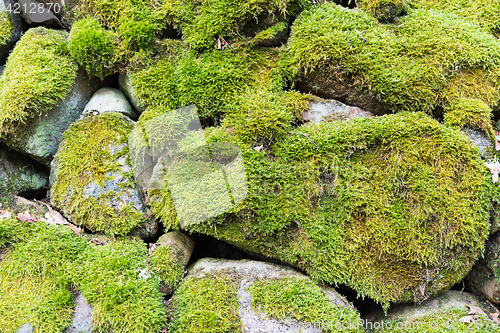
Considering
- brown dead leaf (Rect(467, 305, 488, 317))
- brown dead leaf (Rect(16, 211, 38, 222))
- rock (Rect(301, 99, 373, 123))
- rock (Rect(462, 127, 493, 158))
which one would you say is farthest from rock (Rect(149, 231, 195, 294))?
rock (Rect(462, 127, 493, 158))

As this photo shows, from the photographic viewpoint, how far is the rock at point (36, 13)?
4023 mm

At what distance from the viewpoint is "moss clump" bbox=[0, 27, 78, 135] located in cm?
340

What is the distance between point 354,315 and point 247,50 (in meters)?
2.91

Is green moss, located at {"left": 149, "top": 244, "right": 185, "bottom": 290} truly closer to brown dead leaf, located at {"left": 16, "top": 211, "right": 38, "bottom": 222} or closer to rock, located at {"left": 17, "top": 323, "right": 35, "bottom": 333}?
rock, located at {"left": 17, "top": 323, "right": 35, "bottom": 333}

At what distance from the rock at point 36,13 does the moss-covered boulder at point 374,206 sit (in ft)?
10.4

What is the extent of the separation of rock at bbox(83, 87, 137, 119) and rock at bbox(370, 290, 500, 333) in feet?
11.6

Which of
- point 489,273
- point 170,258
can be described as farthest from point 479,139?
point 170,258

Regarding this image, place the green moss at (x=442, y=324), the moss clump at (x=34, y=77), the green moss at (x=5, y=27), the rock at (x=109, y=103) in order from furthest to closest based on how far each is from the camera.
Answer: the green moss at (x=5, y=27) < the rock at (x=109, y=103) < the moss clump at (x=34, y=77) < the green moss at (x=442, y=324)

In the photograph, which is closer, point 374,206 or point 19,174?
point 374,206

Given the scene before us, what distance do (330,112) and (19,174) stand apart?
3629 mm

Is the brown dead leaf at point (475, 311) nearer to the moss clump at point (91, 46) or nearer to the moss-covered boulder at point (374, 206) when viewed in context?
the moss-covered boulder at point (374, 206)

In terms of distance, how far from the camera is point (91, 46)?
361 cm
